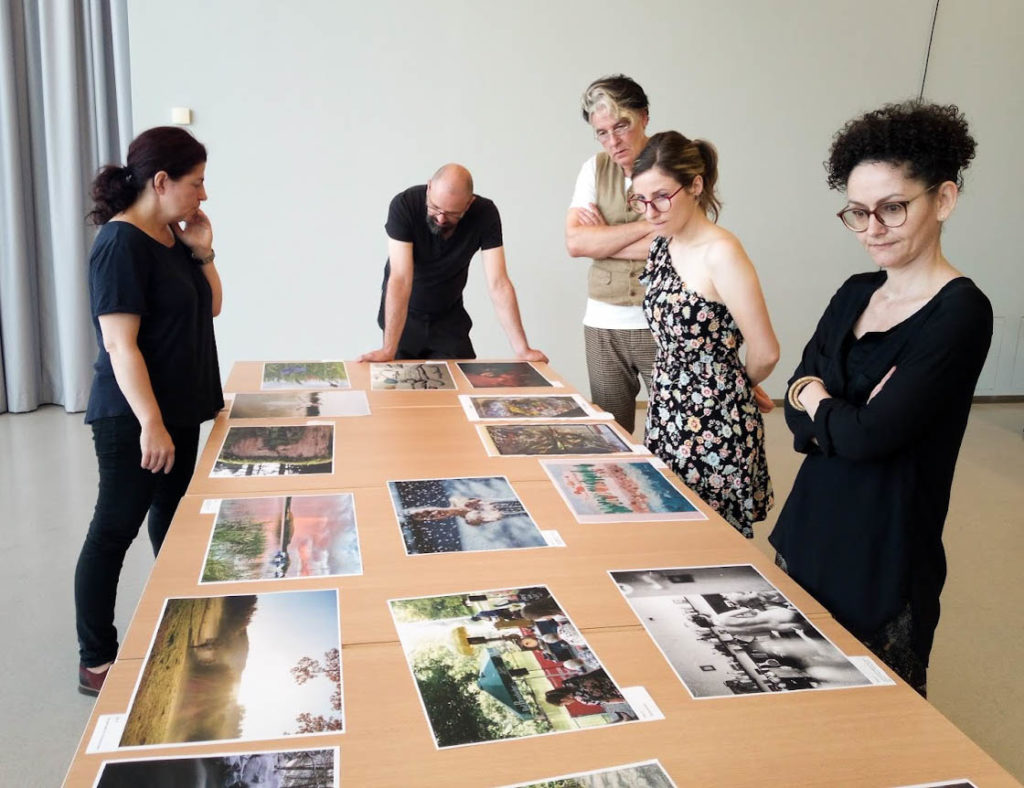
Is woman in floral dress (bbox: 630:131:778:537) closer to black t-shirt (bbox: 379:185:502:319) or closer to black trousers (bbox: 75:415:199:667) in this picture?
black t-shirt (bbox: 379:185:502:319)

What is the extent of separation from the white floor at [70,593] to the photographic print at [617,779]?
1530mm

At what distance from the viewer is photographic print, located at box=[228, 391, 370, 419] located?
2.29 meters

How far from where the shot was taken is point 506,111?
4.65 meters

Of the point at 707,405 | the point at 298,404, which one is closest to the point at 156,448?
the point at 298,404

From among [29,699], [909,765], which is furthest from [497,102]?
[909,765]

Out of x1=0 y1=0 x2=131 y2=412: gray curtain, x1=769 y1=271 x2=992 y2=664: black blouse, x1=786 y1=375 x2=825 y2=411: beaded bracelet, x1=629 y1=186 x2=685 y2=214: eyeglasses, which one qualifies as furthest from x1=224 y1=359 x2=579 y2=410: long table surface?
x1=0 y1=0 x2=131 y2=412: gray curtain

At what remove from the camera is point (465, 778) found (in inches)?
38.3

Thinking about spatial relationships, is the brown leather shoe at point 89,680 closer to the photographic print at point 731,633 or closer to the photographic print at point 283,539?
the photographic print at point 283,539

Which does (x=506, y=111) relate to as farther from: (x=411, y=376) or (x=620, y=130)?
(x=411, y=376)

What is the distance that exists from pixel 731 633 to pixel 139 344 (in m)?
1.50

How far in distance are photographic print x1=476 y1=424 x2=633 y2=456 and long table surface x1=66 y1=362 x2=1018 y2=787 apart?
325mm

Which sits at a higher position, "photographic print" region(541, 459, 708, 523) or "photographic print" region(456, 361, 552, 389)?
"photographic print" region(456, 361, 552, 389)

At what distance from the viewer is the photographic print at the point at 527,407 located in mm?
2340

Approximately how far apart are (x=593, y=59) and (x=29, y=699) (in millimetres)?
3853
